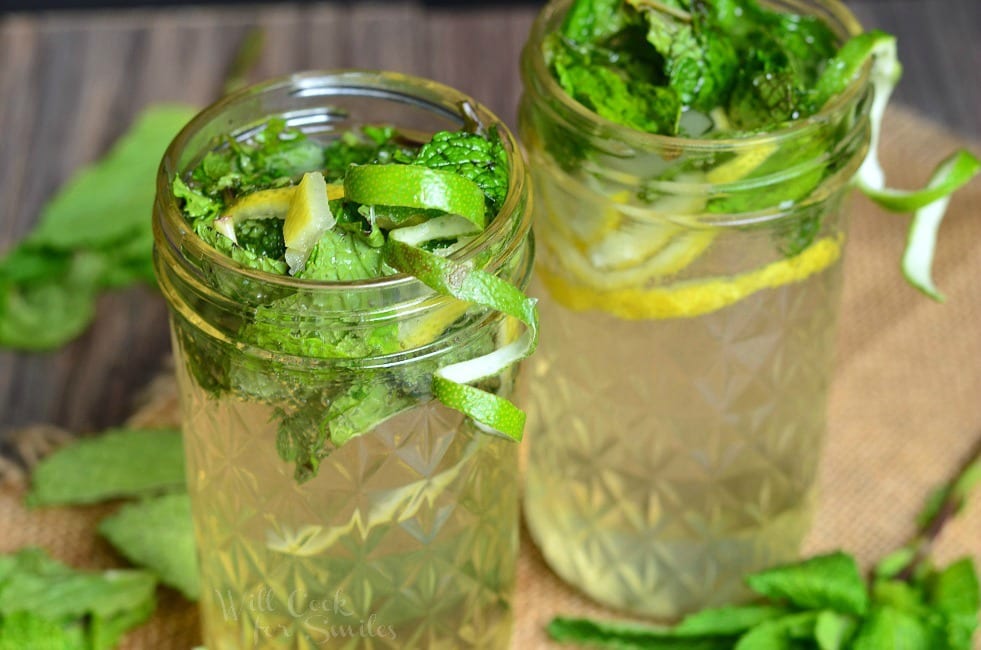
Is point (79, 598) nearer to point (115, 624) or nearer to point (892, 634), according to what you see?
point (115, 624)

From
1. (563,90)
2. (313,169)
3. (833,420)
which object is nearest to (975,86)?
(833,420)

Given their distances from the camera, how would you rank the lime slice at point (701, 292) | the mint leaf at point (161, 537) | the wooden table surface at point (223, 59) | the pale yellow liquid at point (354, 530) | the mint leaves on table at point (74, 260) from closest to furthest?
the pale yellow liquid at point (354, 530) → the lime slice at point (701, 292) → the mint leaf at point (161, 537) → the mint leaves on table at point (74, 260) → the wooden table surface at point (223, 59)

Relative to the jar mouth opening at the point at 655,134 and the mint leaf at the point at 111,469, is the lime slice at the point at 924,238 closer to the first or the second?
the jar mouth opening at the point at 655,134

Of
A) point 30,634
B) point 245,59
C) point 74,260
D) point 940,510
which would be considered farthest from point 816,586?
point 245,59

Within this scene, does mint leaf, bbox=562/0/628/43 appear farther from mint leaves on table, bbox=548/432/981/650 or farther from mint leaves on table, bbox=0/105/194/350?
mint leaves on table, bbox=0/105/194/350

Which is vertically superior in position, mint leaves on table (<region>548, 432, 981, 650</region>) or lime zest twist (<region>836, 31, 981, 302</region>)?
lime zest twist (<region>836, 31, 981, 302</region>)

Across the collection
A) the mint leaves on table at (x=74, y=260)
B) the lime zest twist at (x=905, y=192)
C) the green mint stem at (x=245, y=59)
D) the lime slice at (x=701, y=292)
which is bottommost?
the mint leaves on table at (x=74, y=260)

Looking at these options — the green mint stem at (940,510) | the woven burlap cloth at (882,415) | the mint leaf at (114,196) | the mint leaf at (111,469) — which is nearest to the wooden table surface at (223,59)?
the mint leaf at (114,196)

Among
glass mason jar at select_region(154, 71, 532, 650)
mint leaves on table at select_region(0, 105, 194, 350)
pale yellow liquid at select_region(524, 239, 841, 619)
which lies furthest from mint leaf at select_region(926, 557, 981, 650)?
mint leaves on table at select_region(0, 105, 194, 350)
